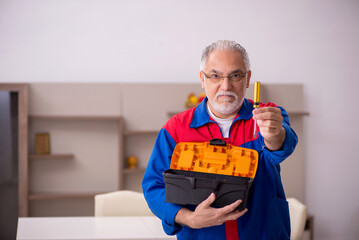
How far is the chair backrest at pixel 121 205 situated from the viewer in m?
3.02

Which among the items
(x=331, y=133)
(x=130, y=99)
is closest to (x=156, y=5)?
(x=130, y=99)

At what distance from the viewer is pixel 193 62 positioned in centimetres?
440

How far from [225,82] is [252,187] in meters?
0.37

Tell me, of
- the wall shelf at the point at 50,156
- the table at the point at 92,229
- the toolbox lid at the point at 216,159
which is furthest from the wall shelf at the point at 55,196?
the toolbox lid at the point at 216,159

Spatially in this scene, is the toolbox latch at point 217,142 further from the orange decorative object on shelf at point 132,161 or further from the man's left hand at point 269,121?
the orange decorative object on shelf at point 132,161

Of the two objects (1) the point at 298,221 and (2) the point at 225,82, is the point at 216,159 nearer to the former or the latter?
(2) the point at 225,82

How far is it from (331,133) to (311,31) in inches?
46.7

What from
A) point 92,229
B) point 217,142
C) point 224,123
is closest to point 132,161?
point 92,229

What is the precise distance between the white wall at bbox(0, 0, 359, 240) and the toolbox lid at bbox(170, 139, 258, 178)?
10.0 ft

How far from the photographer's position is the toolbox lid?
1.31 metres

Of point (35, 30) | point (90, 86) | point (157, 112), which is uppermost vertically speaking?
point (35, 30)

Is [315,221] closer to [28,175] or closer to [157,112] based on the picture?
[157,112]

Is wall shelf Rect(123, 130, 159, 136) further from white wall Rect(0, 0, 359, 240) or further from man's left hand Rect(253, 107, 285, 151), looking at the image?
man's left hand Rect(253, 107, 285, 151)

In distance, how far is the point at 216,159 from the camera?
1335 mm
